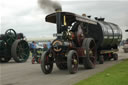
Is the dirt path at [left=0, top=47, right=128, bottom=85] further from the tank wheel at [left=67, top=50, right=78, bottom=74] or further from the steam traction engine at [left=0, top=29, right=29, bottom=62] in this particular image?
the steam traction engine at [left=0, top=29, right=29, bottom=62]

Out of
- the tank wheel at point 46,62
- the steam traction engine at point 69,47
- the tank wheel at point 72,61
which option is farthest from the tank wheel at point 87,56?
the tank wheel at point 46,62

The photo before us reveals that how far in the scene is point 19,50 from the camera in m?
15.7

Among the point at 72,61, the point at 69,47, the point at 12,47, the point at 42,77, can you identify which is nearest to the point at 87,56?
the point at 69,47

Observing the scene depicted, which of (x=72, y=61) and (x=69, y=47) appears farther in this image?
(x=69, y=47)

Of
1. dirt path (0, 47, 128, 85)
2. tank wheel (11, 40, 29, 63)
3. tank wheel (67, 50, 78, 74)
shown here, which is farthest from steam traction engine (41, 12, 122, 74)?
tank wheel (11, 40, 29, 63)

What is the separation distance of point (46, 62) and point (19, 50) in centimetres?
704

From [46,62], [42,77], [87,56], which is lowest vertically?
[42,77]

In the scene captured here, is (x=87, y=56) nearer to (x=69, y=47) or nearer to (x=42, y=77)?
(x=69, y=47)

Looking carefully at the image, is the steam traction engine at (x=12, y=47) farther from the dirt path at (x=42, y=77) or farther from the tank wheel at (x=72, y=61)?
the tank wheel at (x=72, y=61)

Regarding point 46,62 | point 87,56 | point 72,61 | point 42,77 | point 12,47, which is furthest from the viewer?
point 12,47

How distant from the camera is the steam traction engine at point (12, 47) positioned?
1514cm

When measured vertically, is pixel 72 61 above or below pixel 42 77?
above

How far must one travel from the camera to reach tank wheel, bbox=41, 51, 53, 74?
8.87 metres

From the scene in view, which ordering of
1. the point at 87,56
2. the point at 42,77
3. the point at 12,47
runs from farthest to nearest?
the point at 12,47
the point at 87,56
the point at 42,77
